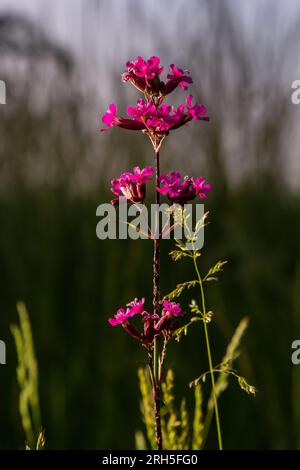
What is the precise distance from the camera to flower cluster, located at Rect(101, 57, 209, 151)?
2.02 ft

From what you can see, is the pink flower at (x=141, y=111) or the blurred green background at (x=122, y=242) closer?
the pink flower at (x=141, y=111)

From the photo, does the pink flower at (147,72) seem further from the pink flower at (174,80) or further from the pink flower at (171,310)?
the pink flower at (171,310)

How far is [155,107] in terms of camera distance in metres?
0.63

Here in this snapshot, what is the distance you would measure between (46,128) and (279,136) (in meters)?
0.89

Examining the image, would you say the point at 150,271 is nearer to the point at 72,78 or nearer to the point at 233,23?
the point at 72,78

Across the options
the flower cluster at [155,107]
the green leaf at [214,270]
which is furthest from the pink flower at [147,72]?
the green leaf at [214,270]

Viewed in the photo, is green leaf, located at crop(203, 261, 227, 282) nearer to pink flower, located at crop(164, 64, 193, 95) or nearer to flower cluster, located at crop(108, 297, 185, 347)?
flower cluster, located at crop(108, 297, 185, 347)

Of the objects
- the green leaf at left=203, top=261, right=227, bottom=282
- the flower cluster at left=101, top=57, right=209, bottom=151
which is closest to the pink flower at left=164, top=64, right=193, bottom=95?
the flower cluster at left=101, top=57, right=209, bottom=151

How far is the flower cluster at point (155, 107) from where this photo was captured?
62cm

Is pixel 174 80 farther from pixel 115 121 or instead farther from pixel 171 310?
pixel 171 310

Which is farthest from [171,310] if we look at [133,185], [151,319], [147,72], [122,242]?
[122,242]

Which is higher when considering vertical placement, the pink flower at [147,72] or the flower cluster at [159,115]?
the pink flower at [147,72]

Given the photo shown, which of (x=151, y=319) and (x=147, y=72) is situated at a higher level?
(x=147, y=72)

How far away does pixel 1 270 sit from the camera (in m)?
2.39
